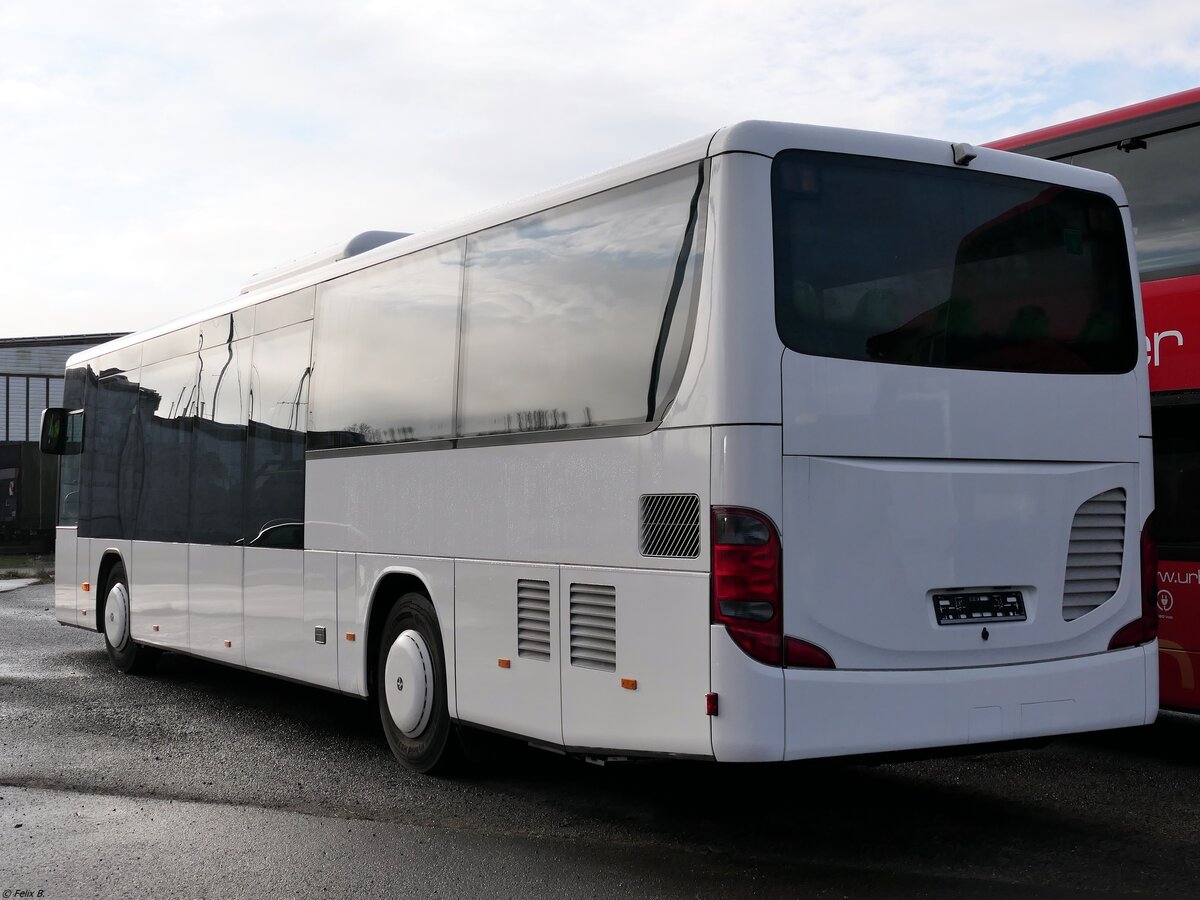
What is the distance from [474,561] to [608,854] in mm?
1777

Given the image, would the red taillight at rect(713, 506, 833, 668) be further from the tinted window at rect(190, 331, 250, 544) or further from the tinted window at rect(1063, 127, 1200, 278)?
the tinted window at rect(190, 331, 250, 544)

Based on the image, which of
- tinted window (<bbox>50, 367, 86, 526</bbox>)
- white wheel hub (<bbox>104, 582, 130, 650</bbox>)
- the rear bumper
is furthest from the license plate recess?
tinted window (<bbox>50, 367, 86, 526</bbox>)

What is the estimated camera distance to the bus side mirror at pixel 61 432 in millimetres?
14062

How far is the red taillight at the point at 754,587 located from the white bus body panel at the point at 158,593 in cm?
684

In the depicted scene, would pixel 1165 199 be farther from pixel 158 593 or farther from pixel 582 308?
pixel 158 593

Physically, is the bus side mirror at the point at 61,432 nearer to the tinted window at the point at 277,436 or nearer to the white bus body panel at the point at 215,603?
the white bus body panel at the point at 215,603

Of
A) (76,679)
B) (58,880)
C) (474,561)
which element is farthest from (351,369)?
(76,679)

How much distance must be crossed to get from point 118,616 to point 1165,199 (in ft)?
30.9

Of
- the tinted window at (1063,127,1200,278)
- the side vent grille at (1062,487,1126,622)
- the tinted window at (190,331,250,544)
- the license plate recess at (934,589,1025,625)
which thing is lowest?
the license plate recess at (934,589,1025,625)

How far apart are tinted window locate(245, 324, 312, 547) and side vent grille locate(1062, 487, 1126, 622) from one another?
500 centimetres

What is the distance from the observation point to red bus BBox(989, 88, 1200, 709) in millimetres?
8039

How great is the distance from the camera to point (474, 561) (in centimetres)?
736

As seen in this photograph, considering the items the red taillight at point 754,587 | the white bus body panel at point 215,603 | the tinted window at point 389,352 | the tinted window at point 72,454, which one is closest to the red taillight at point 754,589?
the red taillight at point 754,587

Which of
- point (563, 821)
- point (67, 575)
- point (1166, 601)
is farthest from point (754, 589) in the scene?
point (67, 575)
